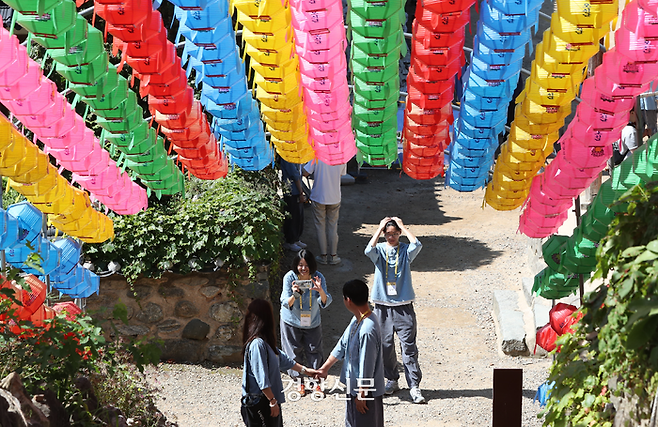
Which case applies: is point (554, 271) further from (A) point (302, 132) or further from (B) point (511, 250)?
(B) point (511, 250)

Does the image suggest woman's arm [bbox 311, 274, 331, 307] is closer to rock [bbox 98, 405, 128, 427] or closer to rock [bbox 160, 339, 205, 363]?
rock [bbox 160, 339, 205, 363]

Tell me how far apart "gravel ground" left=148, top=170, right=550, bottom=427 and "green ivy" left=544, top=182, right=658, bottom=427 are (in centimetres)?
310

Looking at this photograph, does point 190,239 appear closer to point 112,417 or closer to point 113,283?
point 113,283

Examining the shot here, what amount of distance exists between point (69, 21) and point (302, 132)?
1.86m

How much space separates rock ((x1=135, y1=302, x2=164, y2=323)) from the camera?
6.92 metres

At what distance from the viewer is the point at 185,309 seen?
6.92 meters

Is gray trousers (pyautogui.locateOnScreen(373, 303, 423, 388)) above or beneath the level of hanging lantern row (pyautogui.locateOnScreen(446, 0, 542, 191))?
beneath

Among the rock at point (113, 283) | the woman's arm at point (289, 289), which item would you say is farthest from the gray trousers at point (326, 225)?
the woman's arm at point (289, 289)

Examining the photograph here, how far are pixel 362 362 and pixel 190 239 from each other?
304cm

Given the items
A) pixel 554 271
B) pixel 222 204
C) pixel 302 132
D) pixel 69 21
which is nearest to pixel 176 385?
pixel 222 204

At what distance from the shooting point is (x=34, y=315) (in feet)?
14.2

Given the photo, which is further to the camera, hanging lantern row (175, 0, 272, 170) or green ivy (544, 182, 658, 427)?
hanging lantern row (175, 0, 272, 170)

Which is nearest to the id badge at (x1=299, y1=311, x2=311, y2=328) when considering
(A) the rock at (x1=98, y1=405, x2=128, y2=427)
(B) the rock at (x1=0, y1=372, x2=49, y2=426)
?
(A) the rock at (x1=98, y1=405, x2=128, y2=427)

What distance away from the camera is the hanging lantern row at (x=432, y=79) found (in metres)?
3.79
